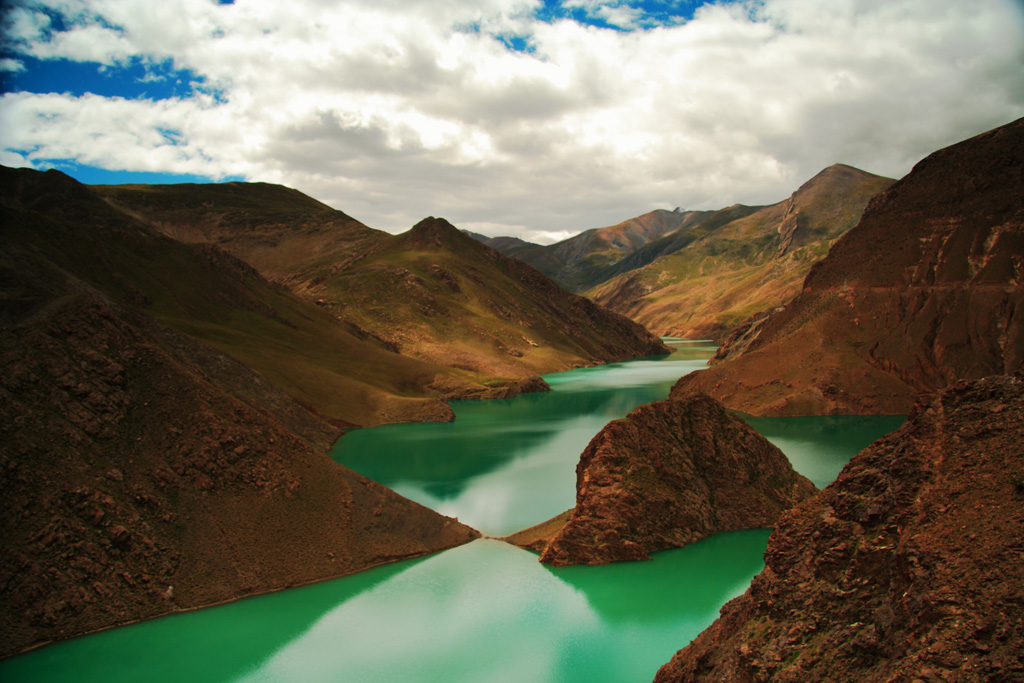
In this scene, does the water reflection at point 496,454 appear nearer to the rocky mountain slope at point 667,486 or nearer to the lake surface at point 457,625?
the lake surface at point 457,625

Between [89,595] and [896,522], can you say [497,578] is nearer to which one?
[89,595]

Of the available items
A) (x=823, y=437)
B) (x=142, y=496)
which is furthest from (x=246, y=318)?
(x=823, y=437)

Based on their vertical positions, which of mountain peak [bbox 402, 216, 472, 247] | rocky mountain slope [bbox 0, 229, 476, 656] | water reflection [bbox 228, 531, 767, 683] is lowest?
water reflection [bbox 228, 531, 767, 683]

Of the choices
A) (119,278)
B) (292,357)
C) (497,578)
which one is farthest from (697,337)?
(497,578)

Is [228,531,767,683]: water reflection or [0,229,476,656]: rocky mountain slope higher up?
[0,229,476,656]: rocky mountain slope

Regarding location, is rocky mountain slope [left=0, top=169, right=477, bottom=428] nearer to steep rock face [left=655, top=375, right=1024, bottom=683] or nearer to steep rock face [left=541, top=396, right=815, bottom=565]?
steep rock face [left=541, top=396, right=815, bottom=565]

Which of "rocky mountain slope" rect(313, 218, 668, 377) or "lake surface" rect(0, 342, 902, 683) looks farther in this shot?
"rocky mountain slope" rect(313, 218, 668, 377)

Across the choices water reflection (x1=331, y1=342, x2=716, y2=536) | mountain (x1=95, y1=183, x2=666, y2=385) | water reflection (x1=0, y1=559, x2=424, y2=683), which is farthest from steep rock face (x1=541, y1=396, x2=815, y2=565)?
mountain (x1=95, y1=183, x2=666, y2=385)
